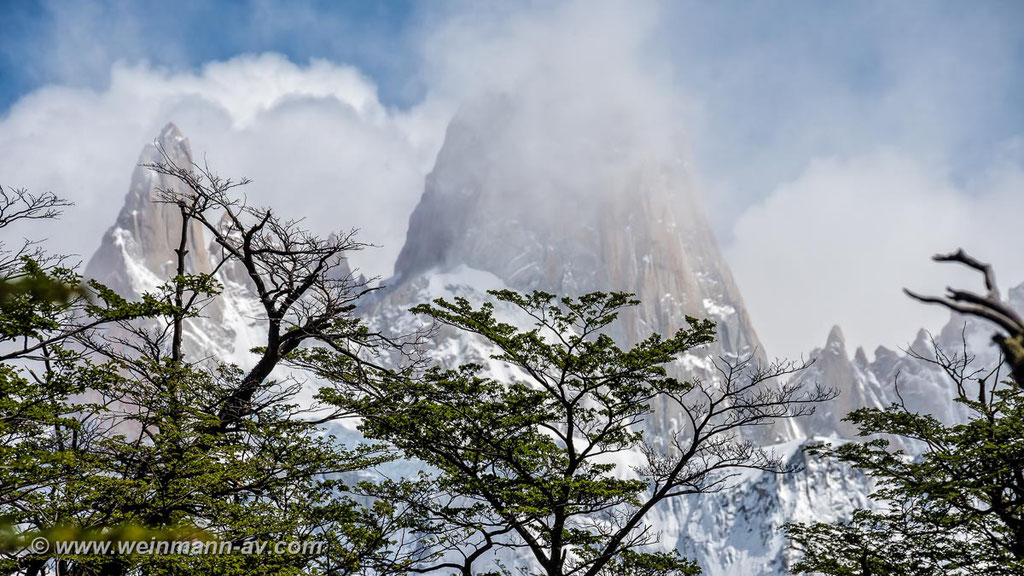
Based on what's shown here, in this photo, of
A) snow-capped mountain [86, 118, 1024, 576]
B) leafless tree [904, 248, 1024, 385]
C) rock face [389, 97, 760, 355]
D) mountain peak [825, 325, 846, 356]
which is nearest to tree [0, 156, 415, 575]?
leafless tree [904, 248, 1024, 385]

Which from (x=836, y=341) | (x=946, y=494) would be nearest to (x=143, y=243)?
(x=946, y=494)

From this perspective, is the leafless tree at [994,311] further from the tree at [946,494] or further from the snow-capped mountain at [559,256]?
the snow-capped mountain at [559,256]

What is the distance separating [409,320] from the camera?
163250 mm

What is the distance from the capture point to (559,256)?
178 meters

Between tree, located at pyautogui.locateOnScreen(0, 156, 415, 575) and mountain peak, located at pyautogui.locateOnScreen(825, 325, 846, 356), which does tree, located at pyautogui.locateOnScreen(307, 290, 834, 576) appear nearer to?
tree, located at pyautogui.locateOnScreen(0, 156, 415, 575)

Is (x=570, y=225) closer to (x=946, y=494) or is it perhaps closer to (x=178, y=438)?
(x=946, y=494)

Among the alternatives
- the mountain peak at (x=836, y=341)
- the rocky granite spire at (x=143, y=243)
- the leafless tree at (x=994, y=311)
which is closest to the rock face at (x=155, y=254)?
the rocky granite spire at (x=143, y=243)

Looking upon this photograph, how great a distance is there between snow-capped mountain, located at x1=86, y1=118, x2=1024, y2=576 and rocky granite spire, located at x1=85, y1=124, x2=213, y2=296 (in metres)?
0.34

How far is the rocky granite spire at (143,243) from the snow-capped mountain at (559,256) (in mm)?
339

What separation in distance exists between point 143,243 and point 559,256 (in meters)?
103

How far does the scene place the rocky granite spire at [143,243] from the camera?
141875 millimetres

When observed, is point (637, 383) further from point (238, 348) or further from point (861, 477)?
point (238, 348)

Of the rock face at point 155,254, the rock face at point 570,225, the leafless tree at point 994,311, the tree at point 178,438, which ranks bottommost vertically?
the leafless tree at point 994,311

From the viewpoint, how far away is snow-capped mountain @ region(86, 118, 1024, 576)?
151m
